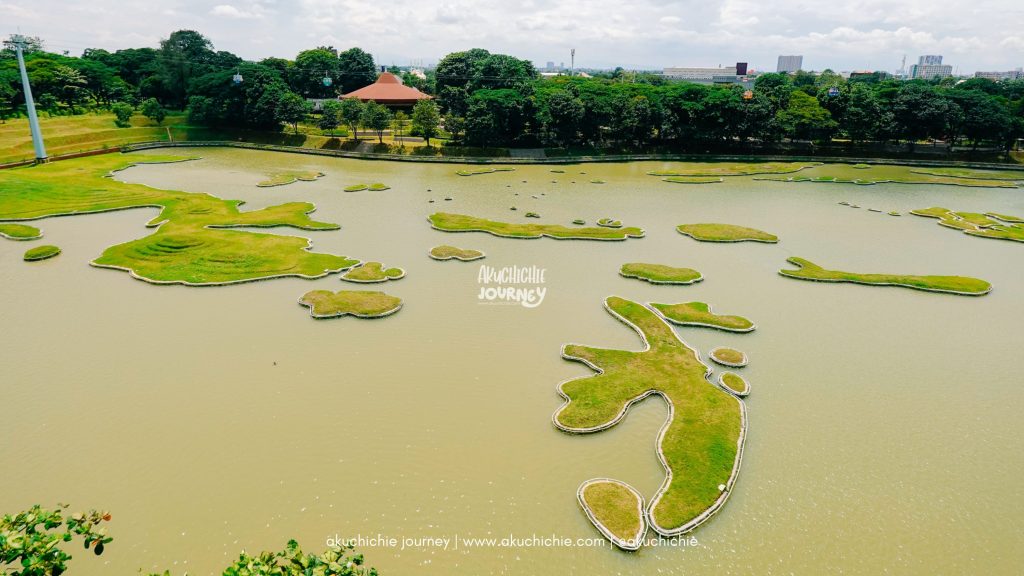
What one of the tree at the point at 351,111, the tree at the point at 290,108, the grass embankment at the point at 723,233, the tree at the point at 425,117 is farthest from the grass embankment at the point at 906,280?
the tree at the point at 290,108

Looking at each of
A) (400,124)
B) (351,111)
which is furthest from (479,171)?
(351,111)

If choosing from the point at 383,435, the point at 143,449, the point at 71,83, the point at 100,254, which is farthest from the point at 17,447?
the point at 71,83

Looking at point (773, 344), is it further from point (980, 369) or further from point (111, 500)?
point (111, 500)

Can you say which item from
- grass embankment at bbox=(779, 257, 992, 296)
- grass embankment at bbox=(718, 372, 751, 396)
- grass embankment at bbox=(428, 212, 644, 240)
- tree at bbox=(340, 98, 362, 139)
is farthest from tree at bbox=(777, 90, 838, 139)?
grass embankment at bbox=(718, 372, 751, 396)

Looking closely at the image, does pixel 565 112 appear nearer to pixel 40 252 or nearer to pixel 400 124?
pixel 400 124

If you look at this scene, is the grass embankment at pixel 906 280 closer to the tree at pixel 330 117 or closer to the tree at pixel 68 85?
the tree at pixel 330 117

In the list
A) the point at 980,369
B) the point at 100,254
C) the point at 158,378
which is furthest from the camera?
the point at 100,254
